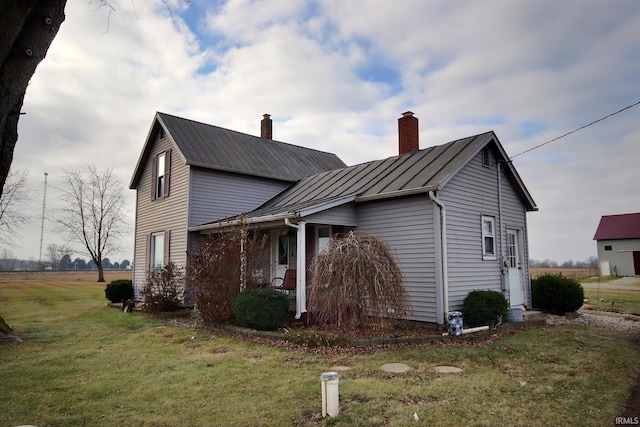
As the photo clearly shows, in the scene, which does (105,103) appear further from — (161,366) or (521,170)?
(521,170)

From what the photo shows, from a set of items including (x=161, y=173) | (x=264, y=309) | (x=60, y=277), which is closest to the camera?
(x=264, y=309)

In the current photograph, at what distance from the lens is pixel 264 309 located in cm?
955

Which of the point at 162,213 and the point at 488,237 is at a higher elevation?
the point at 162,213

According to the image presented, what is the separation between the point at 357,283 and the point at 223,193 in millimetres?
8510

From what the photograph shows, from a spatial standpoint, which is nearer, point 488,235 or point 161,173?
point 488,235

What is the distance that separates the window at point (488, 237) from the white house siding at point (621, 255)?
34847mm

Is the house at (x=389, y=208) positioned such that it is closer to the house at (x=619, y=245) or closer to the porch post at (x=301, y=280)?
the porch post at (x=301, y=280)

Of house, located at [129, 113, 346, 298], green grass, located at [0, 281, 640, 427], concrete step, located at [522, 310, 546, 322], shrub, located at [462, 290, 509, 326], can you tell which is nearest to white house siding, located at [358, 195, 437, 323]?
shrub, located at [462, 290, 509, 326]

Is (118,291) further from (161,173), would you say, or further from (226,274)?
(226,274)

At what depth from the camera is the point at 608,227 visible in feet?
133

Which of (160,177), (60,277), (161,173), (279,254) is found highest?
(161,173)

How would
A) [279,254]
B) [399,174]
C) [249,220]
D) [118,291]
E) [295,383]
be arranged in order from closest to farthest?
[295,383] < [249,220] < [399,174] < [279,254] < [118,291]

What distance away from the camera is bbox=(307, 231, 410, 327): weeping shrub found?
847 cm

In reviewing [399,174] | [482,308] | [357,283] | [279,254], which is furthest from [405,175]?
[279,254]
